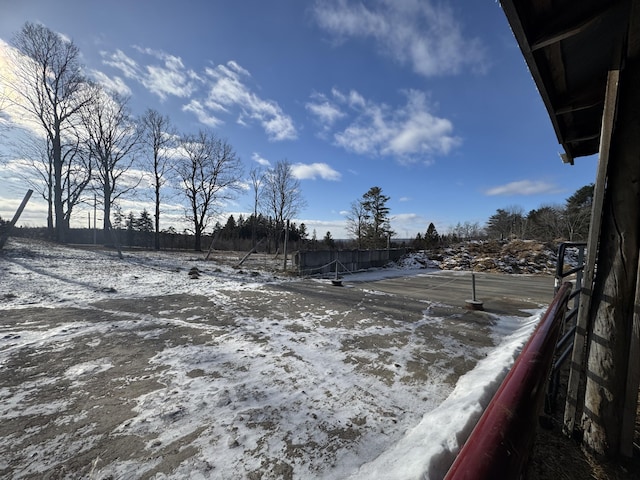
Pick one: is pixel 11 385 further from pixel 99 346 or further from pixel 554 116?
pixel 554 116

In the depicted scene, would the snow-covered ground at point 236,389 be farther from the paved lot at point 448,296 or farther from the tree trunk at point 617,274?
the paved lot at point 448,296

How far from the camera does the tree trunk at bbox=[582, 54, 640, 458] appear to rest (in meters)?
1.83

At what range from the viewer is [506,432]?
0.72 metres

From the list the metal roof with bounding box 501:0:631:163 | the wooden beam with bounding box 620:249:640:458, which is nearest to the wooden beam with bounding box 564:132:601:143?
the metal roof with bounding box 501:0:631:163

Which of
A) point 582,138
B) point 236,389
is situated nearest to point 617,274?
point 582,138

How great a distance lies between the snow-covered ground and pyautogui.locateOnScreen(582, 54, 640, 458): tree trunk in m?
0.77

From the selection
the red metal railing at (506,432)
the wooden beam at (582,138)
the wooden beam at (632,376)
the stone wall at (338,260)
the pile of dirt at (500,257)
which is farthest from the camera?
the pile of dirt at (500,257)

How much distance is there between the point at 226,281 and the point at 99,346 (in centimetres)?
543

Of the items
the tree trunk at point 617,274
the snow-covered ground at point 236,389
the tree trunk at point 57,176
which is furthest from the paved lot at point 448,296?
the tree trunk at point 57,176

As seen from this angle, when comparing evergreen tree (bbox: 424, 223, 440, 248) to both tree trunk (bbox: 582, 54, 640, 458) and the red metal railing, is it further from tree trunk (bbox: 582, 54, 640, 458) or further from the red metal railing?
the red metal railing

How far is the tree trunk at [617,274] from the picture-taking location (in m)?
1.83

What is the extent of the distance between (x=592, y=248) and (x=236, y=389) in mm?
3373

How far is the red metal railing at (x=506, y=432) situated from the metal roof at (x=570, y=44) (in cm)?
225

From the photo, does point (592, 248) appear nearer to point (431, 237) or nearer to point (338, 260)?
point (338, 260)
